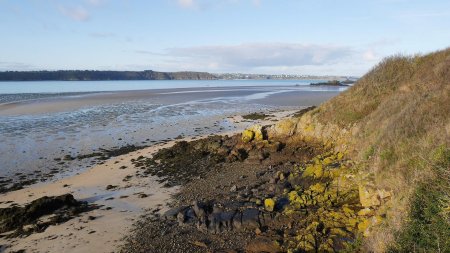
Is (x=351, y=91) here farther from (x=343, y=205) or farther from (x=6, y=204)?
(x=6, y=204)

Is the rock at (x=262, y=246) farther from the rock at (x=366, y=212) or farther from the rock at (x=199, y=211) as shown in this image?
the rock at (x=366, y=212)

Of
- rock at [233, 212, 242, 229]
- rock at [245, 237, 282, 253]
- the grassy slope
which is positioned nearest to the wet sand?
the grassy slope

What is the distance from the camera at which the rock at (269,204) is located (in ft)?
34.4

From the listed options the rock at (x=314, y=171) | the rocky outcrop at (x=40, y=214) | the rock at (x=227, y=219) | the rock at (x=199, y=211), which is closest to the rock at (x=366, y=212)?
the rock at (x=314, y=171)

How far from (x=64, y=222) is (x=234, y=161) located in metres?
8.27

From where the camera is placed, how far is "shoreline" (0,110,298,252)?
390 inches

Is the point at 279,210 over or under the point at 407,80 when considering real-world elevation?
under

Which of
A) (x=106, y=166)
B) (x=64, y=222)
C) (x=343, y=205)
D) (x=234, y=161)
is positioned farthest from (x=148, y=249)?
(x=106, y=166)

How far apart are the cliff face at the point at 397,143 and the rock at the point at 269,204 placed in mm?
2462

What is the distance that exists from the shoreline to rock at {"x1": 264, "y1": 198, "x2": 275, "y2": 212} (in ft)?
11.3

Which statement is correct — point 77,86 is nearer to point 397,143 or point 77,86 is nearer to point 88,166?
point 88,166

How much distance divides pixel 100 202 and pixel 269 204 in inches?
247

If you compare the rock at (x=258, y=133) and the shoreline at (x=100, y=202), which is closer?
the shoreline at (x=100, y=202)

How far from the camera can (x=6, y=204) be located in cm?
1332
